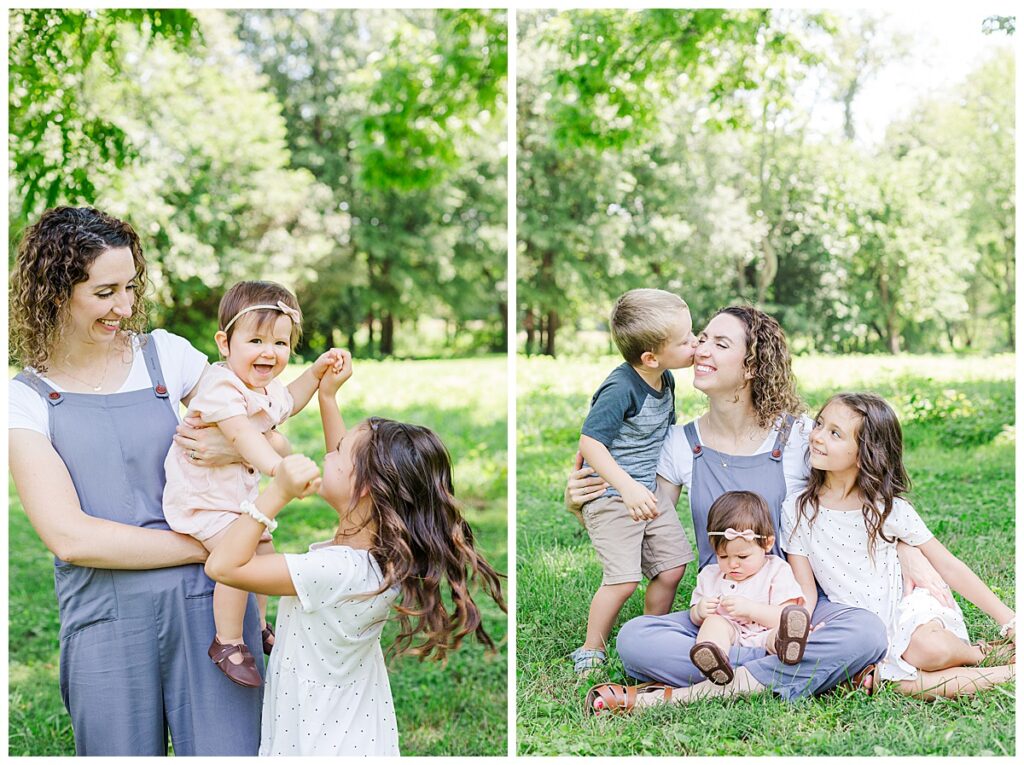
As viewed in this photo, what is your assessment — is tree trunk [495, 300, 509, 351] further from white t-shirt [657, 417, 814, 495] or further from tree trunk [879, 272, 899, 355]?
white t-shirt [657, 417, 814, 495]

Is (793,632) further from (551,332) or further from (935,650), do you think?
(551,332)

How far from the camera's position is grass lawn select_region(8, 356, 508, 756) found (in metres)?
3.33

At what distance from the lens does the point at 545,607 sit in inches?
128

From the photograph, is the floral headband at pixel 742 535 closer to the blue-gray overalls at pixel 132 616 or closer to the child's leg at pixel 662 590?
the child's leg at pixel 662 590

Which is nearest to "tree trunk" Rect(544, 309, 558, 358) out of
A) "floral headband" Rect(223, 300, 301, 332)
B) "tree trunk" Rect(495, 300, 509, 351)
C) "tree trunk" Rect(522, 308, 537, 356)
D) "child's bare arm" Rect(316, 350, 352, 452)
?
"tree trunk" Rect(522, 308, 537, 356)

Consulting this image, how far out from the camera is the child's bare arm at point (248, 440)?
199 cm

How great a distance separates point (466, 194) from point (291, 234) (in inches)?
106

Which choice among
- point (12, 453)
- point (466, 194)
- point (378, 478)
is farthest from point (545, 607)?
point (466, 194)

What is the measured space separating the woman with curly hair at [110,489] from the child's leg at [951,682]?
5.14 ft

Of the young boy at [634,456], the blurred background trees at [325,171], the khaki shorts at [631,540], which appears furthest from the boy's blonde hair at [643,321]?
the blurred background trees at [325,171]

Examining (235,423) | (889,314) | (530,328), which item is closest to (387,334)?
(530,328)

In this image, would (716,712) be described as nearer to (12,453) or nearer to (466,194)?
(12,453)

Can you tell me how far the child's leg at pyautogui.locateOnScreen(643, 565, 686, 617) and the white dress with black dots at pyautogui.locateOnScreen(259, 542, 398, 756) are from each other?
952 millimetres

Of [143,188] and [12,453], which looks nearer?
[12,453]
